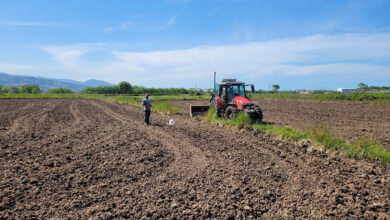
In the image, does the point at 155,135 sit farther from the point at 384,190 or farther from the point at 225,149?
the point at 384,190

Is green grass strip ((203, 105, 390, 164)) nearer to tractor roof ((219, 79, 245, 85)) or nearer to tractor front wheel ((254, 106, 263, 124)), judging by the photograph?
tractor front wheel ((254, 106, 263, 124))

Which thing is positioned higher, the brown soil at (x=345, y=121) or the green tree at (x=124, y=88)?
the green tree at (x=124, y=88)

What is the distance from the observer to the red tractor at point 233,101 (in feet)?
38.6

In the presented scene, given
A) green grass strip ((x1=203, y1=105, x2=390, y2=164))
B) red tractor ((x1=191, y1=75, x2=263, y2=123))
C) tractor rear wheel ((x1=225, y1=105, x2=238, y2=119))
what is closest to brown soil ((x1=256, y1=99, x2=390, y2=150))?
green grass strip ((x1=203, y1=105, x2=390, y2=164))

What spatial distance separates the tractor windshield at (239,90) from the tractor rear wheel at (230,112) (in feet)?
2.84

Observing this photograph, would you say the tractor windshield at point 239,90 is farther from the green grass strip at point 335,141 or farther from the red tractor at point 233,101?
the green grass strip at point 335,141

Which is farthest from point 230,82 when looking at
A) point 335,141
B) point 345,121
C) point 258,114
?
point 345,121

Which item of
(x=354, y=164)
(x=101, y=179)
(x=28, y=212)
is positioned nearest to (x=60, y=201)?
(x=28, y=212)

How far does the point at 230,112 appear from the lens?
12.8 m

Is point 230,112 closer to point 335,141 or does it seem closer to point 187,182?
point 335,141

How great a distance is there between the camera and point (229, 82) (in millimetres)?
12945

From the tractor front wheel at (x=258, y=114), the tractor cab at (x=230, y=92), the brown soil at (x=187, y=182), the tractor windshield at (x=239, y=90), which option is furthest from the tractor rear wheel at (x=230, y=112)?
the brown soil at (x=187, y=182)

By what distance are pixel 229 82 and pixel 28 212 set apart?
412 inches

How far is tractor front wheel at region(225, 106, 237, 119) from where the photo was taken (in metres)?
12.1
